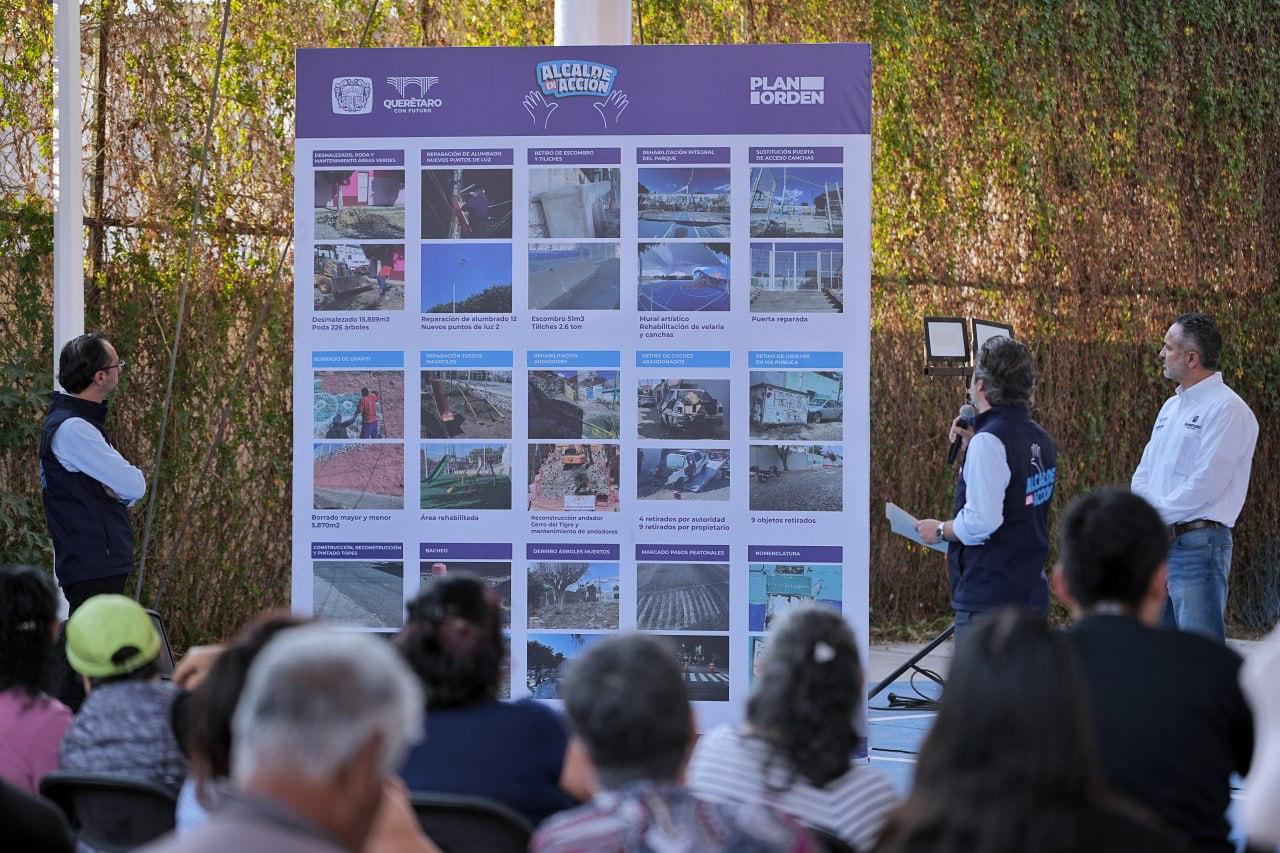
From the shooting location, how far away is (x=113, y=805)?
253cm

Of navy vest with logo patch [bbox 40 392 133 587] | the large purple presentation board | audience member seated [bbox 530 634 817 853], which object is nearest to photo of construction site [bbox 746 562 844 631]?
the large purple presentation board

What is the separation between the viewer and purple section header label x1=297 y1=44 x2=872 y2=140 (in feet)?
16.0

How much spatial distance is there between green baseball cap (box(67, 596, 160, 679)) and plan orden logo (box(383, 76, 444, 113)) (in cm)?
262

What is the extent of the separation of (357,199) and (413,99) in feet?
1.32

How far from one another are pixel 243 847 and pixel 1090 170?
8673 millimetres

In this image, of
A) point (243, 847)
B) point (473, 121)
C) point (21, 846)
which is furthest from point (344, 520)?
point (243, 847)

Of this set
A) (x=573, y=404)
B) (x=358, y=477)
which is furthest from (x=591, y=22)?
(x=358, y=477)

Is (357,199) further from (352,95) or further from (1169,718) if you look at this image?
(1169,718)

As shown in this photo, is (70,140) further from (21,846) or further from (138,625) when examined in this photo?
(21,846)

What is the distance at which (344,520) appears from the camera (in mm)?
5070

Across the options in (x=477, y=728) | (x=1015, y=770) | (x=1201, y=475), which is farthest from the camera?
(x=1201, y=475)

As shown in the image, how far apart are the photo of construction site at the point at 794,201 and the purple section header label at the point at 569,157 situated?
20.7 inches

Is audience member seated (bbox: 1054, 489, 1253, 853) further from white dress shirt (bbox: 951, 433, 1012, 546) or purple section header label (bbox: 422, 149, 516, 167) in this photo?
purple section header label (bbox: 422, 149, 516, 167)

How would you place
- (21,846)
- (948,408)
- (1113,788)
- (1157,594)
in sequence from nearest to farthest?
(21,846) → (1113,788) → (1157,594) → (948,408)
